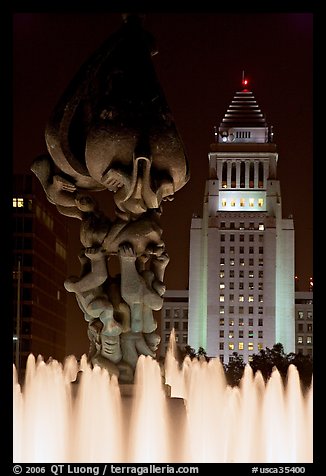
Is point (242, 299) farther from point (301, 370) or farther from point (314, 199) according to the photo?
point (314, 199)

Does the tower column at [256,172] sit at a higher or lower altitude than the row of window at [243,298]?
higher

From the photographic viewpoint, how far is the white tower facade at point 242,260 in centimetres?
10662

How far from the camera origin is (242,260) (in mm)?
107188

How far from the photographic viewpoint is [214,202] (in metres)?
112

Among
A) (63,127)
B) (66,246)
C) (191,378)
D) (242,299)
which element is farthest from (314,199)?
(242,299)

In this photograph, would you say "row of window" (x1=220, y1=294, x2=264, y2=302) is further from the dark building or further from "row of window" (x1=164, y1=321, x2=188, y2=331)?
the dark building

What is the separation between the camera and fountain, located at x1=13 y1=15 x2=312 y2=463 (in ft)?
62.5

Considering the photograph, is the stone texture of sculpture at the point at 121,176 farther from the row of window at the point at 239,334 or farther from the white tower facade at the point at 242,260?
the row of window at the point at 239,334

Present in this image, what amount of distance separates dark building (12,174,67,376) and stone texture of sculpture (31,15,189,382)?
5284cm

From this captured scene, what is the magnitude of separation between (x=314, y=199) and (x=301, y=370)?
158ft

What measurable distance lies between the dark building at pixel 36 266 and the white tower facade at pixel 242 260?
63.3 ft

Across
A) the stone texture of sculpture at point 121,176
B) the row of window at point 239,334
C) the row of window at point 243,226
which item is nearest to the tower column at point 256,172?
the row of window at point 243,226

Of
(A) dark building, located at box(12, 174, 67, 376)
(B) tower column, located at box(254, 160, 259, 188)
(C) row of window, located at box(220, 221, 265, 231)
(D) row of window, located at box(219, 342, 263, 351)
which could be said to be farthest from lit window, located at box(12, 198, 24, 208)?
(B) tower column, located at box(254, 160, 259, 188)

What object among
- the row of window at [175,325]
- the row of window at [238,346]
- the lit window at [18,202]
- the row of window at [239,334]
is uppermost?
the lit window at [18,202]
